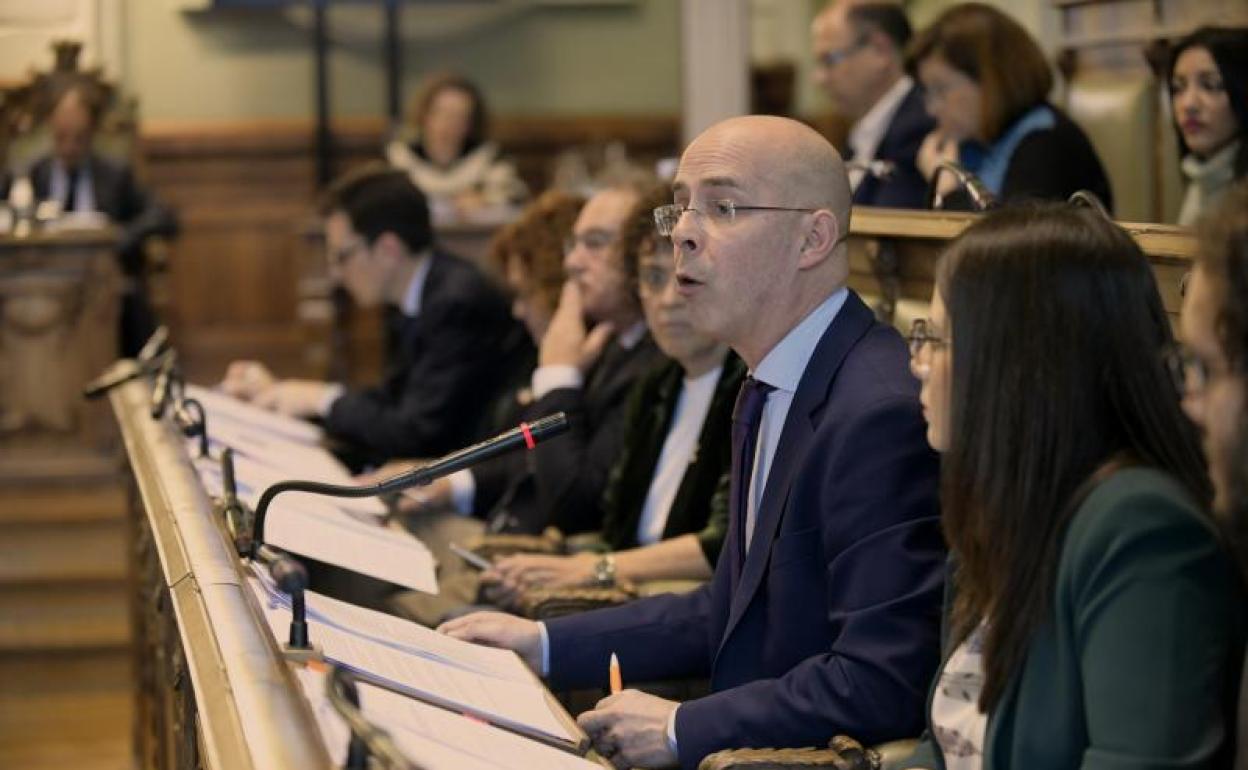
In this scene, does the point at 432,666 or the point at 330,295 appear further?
the point at 330,295

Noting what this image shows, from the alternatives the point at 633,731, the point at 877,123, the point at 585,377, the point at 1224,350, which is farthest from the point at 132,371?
the point at 1224,350

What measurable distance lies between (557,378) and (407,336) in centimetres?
108

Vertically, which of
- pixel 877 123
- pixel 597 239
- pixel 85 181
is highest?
pixel 877 123

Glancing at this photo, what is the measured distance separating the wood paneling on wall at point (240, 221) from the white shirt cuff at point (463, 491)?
513 cm

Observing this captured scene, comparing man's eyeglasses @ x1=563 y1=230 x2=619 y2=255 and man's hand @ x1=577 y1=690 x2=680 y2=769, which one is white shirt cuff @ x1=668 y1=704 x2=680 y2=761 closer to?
man's hand @ x1=577 y1=690 x2=680 y2=769

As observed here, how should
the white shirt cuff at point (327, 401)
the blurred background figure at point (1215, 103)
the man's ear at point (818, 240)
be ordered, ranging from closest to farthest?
the man's ear at point (818, 240), the blurred background figure at point (1215, 103), the white shirt cuff at point (327, 401)

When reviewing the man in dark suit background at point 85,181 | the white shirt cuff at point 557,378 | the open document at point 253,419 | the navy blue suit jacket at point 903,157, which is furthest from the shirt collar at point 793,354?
the man in dark suit background at point 85,181

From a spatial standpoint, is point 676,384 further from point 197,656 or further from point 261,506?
point 197,656

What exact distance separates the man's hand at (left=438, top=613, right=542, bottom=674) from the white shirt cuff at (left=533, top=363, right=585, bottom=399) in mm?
1445

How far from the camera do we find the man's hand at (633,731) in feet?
7.49

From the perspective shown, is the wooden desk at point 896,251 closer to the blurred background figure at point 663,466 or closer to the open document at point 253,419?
the blurred background figure at point 663,466

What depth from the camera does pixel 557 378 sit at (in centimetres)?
407

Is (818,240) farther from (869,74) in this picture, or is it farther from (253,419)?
(869,74)

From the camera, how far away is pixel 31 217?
6992 millimetres
